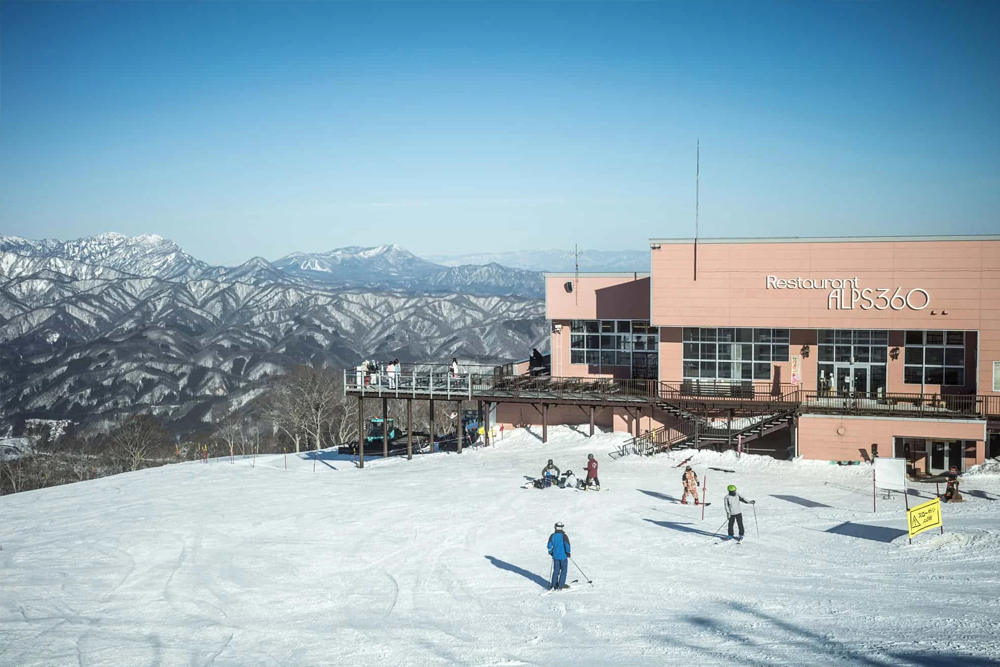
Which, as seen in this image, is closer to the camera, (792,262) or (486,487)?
(486,487)

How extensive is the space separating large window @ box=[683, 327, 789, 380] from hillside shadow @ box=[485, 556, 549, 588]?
58.6ft

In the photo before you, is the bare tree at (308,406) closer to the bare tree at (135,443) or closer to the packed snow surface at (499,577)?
the bare tree at (135,443)

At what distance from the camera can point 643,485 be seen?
25.5 meters

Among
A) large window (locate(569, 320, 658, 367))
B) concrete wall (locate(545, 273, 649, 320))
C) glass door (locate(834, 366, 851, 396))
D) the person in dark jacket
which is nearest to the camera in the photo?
the person in dark jacket

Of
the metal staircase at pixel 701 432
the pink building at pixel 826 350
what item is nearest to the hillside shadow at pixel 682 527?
the metal staircase at pixel 701 432

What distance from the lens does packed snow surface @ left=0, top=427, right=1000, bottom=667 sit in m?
12.9

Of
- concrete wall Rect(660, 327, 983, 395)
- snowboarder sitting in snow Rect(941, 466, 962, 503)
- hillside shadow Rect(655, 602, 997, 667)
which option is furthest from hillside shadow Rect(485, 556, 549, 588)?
concrete wall Rect(660, 327, 983, 395)

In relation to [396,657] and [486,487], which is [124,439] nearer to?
[486,487]

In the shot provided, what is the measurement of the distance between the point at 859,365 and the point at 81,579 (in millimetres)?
26828

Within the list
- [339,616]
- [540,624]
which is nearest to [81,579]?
[339,616]

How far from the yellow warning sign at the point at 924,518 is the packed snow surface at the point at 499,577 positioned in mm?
331

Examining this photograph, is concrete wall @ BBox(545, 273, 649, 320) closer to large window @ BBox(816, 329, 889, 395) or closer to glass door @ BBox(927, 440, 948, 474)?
large window @ BBox(816, 329, 889, 395)

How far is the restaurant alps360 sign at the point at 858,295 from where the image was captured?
99.9ft

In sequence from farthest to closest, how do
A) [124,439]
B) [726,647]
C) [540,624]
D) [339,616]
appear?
[124,439] < [339,616] < [540,624] < [726,647]
